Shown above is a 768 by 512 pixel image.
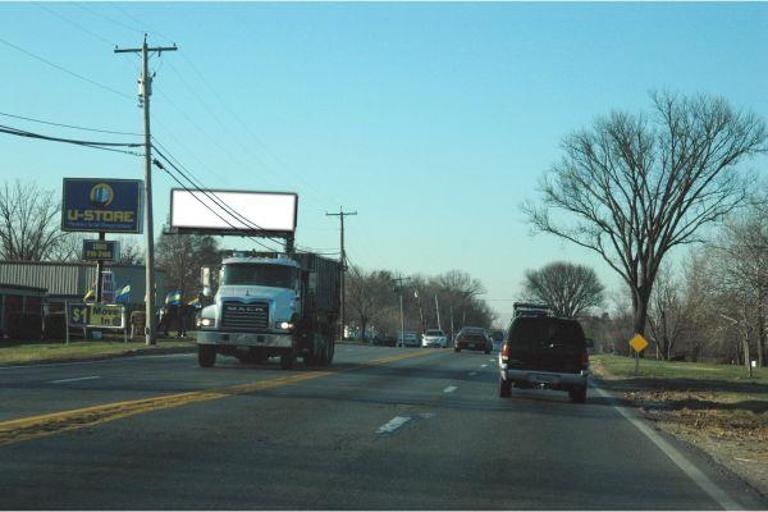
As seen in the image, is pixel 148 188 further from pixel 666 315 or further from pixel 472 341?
pixel 666 315

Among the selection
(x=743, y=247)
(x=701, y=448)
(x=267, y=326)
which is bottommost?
(x=701, y=448)

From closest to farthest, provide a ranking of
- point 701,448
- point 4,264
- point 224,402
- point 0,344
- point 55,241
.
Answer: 1. point 701,448
2. point 224,402
3. point 0,344
4. point 4,264
5. point 55,241

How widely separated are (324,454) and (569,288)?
134 m

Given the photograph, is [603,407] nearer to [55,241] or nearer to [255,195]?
[255,195]

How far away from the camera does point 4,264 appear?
70562 mm

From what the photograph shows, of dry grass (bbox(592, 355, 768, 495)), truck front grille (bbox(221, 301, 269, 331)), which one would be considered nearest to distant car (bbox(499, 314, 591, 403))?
dry grass (bbox(592, 355, 768, 495))

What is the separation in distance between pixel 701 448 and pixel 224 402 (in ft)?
25.0

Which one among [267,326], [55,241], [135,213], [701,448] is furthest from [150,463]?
[55,241]

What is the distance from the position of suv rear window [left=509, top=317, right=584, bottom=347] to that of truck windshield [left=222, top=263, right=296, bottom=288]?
7.99m

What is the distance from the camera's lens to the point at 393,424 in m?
13.0

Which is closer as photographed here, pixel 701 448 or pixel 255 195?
pixel 701 448

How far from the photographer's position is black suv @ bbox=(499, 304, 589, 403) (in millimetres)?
18562

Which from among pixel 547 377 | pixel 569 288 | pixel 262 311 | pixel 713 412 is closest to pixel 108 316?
pixel 262 311

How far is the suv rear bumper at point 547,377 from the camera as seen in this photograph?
1852cm
